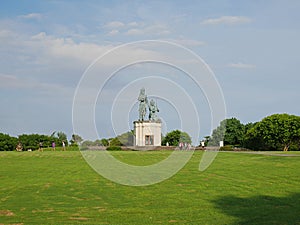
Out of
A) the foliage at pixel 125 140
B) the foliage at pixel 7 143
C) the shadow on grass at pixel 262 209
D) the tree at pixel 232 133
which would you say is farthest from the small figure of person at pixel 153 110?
the shadow on grass at pixel 262 209

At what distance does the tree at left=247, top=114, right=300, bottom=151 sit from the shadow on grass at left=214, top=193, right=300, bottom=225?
61.5m

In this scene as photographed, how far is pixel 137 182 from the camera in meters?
25.1

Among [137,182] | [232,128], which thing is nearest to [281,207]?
[137,182]

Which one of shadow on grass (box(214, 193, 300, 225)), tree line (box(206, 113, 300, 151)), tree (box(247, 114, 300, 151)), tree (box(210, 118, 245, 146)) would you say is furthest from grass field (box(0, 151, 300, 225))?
tree (box(210, 118, 245, 146))

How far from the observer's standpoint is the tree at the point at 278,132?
78.6 meters

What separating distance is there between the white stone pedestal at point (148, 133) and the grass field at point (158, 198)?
49.2 m

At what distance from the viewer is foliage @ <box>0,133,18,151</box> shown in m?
96.9

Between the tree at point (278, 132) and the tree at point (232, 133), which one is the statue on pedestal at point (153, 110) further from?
the tree at point (232, 133)

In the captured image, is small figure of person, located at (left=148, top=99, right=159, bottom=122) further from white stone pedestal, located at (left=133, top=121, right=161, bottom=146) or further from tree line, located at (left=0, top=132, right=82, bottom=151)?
tree line, located at (left=0, top=132, right=82, bottom=151)

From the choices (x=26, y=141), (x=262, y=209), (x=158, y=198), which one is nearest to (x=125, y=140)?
(x=26, y=141)

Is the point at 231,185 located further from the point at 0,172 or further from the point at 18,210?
the point at 0,172

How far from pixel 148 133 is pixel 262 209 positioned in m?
62.8

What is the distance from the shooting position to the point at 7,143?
98.4 m

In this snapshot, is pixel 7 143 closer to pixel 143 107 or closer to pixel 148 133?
pixel 143 107
